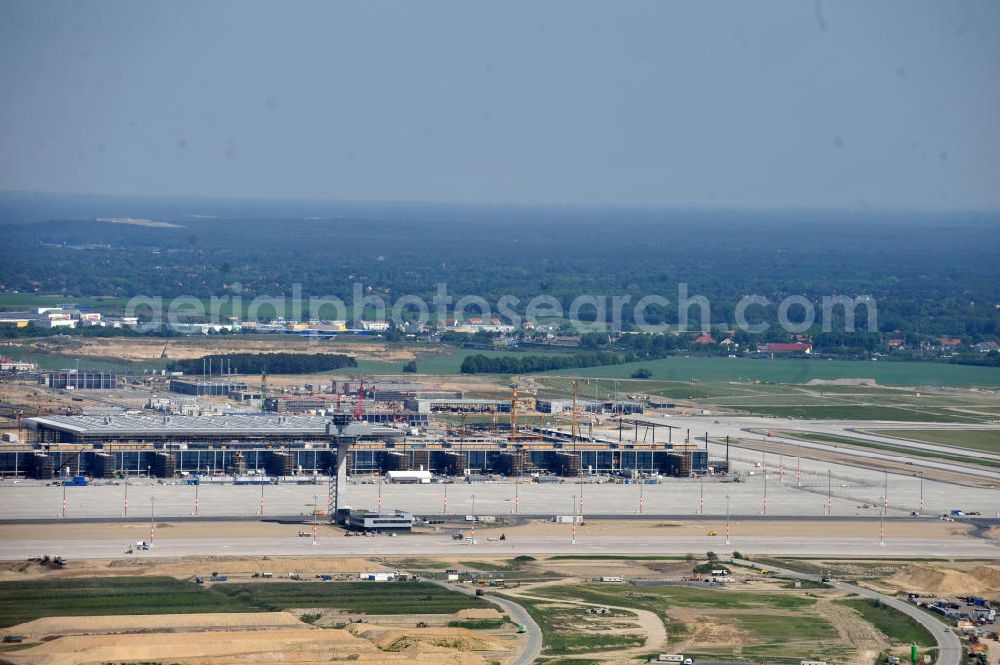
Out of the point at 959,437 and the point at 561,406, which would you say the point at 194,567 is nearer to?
the point at 561,406

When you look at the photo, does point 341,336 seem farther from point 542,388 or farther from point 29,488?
point 29,488

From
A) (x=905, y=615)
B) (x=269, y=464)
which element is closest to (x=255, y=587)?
(x=905, y=615)

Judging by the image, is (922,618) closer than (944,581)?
Yes

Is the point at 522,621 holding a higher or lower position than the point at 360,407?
lower

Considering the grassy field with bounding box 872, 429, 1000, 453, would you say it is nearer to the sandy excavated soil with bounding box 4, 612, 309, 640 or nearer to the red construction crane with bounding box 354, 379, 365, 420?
the red construction crane with bounding box 354, 379, 365, 420

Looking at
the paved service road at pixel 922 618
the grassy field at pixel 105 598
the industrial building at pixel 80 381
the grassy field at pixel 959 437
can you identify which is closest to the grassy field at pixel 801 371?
the grassy field at pixel 959 437

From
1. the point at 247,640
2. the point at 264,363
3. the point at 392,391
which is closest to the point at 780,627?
the point at 247,640

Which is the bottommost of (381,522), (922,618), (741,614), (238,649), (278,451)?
(922,618)

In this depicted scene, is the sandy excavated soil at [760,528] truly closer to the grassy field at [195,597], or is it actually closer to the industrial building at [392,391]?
the grassy field at [195,597]
